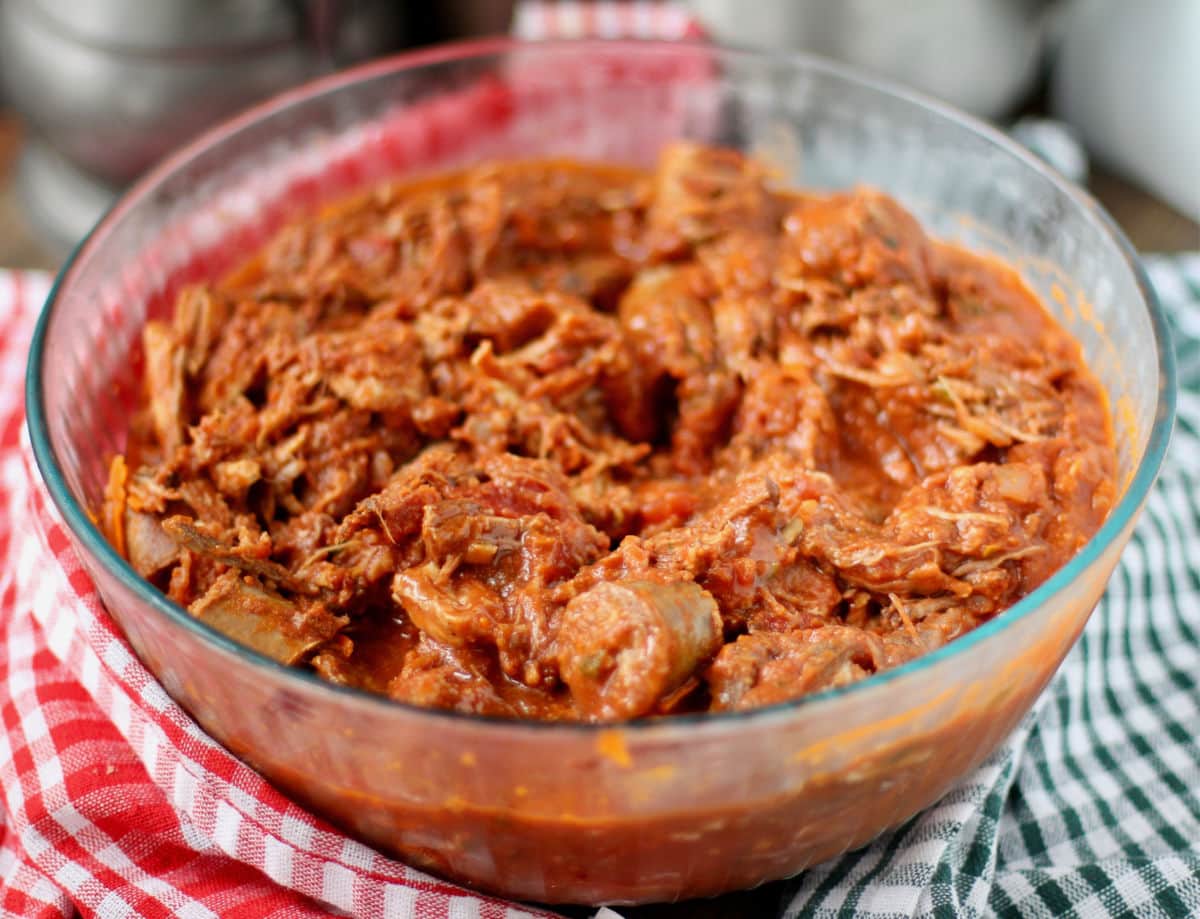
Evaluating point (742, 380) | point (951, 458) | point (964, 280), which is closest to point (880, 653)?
point (951, 458)

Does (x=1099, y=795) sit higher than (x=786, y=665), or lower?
lower

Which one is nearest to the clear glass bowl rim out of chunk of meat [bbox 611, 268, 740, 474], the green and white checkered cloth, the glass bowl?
the glass bowl

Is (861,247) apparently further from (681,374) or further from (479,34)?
(479,34)

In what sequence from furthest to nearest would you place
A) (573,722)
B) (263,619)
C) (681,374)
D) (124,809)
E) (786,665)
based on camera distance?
(681,374)
(124,809)
(263,619)
(786,665)
(573,722)

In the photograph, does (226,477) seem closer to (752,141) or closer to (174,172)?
(174,172)

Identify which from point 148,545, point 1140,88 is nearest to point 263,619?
point 148,545
